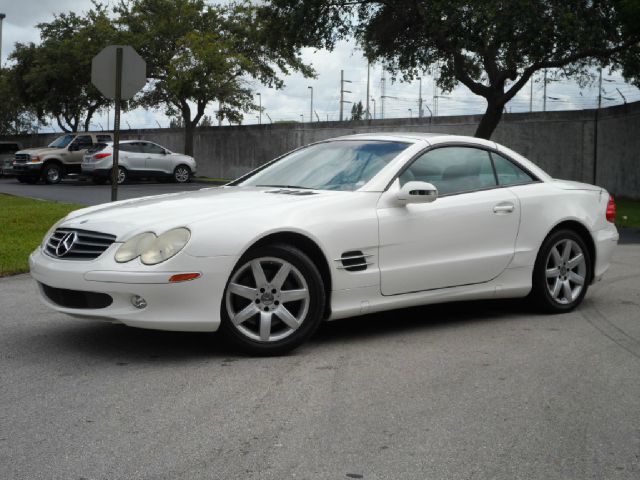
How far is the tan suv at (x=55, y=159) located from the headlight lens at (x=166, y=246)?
27.8 metres

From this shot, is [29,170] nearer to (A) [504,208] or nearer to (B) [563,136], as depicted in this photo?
(B) [563,136]

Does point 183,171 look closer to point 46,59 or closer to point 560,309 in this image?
point 46,59

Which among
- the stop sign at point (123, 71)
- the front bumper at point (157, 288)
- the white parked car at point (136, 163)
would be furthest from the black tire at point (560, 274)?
the white parked car at point (136, 163)

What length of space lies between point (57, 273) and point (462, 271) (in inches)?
110

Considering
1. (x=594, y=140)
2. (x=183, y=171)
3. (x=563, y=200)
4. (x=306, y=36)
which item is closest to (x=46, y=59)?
(x=183, y=171)

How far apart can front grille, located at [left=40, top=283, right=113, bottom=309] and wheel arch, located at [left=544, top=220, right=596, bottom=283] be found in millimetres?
3677

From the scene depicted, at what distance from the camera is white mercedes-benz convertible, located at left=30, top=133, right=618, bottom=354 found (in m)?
5.51

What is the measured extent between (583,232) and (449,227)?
1592 millimetres

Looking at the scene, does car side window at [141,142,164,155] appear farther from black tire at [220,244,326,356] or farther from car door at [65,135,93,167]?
black tire at [220,244,326,356]

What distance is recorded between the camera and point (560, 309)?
7434 mm

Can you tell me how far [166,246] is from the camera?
549cm

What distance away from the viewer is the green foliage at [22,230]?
1065cm

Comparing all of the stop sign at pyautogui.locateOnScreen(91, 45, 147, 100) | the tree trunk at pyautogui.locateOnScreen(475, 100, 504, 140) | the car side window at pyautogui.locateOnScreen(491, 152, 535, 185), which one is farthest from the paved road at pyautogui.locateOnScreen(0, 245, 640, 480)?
the tree trunk at pyautogui.locateOnScreen(475, 100, 504, 140)

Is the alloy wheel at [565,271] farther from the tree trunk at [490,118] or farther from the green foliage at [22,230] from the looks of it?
the tree trunk at [490,118]
